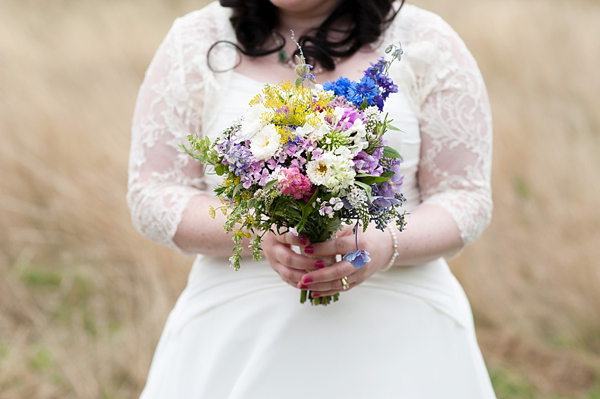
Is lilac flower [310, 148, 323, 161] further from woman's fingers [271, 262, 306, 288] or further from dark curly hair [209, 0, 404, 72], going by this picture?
dark curly hair [209, 0, 404, 72]

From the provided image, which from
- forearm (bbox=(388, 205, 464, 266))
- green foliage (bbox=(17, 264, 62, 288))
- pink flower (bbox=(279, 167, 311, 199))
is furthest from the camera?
green foliage (bbox=(17, 264, 62, 288))

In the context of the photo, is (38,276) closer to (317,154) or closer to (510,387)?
(510,387)

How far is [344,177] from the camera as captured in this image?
4.58 ft

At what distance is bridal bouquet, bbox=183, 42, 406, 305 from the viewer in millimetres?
1420

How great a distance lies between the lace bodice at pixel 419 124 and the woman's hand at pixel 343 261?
1.17ft

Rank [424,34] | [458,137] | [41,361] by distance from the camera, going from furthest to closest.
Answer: [41,361] < [424,34] < [458,137]

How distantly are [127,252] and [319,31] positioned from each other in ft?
8.77

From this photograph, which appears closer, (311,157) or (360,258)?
(311,157)

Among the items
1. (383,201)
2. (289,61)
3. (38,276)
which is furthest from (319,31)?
(38,276)

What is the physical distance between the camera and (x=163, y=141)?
224cm

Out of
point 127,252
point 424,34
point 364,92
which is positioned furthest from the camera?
point 127,252

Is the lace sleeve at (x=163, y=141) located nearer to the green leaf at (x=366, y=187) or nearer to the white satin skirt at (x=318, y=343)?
the white satin skirt at (x=318, y=343)

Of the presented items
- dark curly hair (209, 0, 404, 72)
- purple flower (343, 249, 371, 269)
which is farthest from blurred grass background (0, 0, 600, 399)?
purple flower (343, 249, 371, 269)

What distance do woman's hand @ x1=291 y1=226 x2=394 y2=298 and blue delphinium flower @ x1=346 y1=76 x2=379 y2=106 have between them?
1.38 feet
